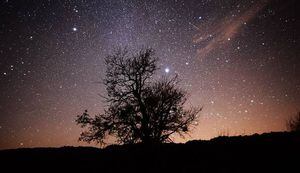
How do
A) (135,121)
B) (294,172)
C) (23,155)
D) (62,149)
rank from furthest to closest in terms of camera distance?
(135,121)
(62,149)
(23,155)
(294,172)

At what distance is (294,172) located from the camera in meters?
5.57

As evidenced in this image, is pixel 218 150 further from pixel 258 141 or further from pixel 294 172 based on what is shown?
pixel 294 172

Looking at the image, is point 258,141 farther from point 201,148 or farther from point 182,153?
point 182,153

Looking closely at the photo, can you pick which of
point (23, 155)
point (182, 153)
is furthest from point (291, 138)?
point (23, 155)

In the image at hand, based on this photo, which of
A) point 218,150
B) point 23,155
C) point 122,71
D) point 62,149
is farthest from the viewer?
point 122,71

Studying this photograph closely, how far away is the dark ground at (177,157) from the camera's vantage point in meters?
6.38

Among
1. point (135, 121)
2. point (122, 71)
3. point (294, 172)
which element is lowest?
point (294, 172)

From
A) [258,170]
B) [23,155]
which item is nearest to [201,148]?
[258,170]

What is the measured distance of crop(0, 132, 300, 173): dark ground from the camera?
6.38 metres

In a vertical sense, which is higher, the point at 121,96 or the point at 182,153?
the point at 121,96

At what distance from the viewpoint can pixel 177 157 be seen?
7520mm

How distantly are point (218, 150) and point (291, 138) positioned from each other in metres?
2.12

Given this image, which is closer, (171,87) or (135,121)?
(135,121)

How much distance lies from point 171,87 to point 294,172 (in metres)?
15.1
